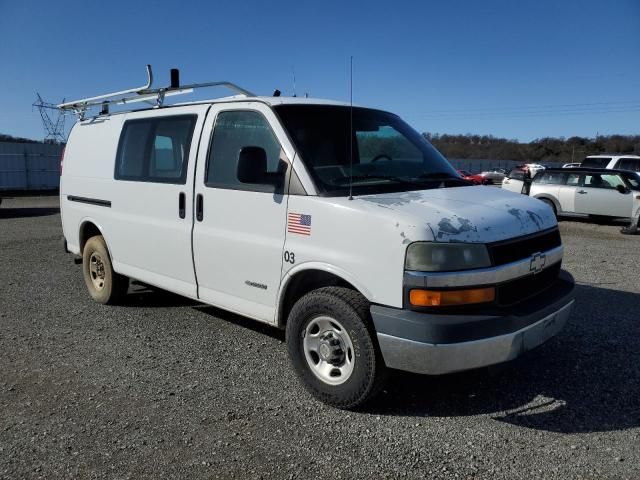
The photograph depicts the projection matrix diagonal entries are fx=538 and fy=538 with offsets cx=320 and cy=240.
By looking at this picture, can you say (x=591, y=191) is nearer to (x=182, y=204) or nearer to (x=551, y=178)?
(x=551, y=178)

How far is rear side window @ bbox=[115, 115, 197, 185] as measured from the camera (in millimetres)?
4738

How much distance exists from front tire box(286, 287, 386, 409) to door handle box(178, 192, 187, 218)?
152 cm

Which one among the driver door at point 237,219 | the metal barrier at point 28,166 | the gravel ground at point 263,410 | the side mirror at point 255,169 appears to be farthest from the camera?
the metal barrier at point 28,166

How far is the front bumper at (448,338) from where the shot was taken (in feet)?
10.1

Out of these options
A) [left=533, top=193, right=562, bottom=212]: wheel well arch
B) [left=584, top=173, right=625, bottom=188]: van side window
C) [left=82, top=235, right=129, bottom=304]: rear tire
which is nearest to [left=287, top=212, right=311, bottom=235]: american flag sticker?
[left=82, top=235, right=129, bottom=304]: rear tire

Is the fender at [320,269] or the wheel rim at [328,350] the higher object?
the fender at [320,269]

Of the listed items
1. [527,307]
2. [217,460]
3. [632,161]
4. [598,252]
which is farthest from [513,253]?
[632,161]

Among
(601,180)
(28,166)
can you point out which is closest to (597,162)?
(601,180)

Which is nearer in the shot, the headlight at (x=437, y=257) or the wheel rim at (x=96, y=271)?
the headlight at (x=437, y=257)

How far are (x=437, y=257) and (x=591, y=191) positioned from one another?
557 inches

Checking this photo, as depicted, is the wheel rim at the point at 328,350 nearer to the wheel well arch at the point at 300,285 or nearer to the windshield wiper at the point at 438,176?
the wheel well arch at the point at 300,285

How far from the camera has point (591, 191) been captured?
15289 millimetres

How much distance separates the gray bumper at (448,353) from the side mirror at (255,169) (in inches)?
54.9

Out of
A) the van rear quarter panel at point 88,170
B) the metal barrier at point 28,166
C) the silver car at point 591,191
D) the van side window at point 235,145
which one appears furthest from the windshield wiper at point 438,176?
the metal barrier at point 28,166
